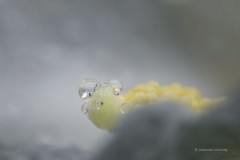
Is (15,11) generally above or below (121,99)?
above

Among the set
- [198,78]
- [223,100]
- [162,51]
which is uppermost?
[162,51]

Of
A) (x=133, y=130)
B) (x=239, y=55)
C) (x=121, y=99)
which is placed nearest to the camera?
(x=121, y=99)

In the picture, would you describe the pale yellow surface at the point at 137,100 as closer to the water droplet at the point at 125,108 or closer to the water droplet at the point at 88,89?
the water droplet at the point at 125,108

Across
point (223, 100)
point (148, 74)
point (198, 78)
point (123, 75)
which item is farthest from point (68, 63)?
point (223, 100)

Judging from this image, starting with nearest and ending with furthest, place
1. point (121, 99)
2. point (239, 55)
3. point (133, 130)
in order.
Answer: point (121, 99), point (133, 130), point (239, 55)

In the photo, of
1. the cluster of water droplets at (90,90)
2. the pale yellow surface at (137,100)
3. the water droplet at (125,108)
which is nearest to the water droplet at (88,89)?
the cluster of water droplets at (90,90)

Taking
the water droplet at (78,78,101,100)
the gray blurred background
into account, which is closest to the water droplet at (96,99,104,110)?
the water droplet at (78,78,101,100)

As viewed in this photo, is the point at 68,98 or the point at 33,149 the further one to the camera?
the point at 68,98

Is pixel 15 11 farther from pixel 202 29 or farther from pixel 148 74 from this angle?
pixel 202 29
